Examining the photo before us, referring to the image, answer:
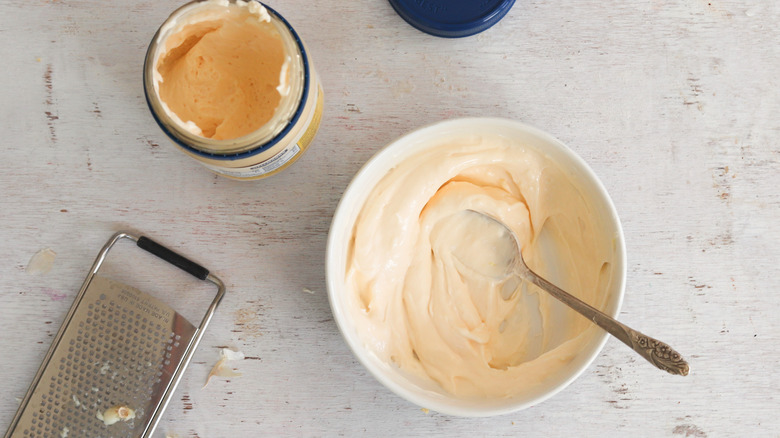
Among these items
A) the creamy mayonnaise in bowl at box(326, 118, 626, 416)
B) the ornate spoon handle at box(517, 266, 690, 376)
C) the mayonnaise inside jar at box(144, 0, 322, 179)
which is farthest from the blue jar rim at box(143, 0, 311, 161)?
the ornate spoon handle at box(517, 266, 690, 376)

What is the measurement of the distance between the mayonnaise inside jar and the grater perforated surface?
0.29 m

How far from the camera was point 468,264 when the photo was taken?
0.91 m

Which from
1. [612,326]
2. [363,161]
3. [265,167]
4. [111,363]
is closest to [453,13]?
[363,161]

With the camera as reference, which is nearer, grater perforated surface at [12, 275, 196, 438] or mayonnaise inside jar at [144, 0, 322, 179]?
mayonnaise inside jar at [144, 0, 322, 179]

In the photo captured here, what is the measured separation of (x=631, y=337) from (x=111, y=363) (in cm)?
78

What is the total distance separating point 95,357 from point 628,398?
2.89 ft

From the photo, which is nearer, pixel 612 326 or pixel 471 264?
pixel 612 326

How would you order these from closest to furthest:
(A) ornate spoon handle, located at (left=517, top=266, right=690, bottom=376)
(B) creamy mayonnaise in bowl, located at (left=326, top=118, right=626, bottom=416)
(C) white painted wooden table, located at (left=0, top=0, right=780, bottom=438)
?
(A) ornate spoon handle, located at (left=517, top=266, right=690, bottom=376) < (B) creamy mayonnaise in bowl, located at (left=326, top=118, right=626, bottom=416) < (C) white painted wooden table, located at (left=0, top=0, right=780, bottom=438)

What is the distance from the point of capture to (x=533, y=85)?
96 centimetres

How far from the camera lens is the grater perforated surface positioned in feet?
2.96

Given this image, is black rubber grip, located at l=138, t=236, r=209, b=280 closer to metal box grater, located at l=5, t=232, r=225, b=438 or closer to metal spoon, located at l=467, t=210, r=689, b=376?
metal box grater, located at l=5, t=232, r=225, b=438

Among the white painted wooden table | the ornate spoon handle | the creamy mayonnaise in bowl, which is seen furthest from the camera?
the white painted wooden table

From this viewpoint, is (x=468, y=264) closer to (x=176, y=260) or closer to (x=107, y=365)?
(x=176, y=260)

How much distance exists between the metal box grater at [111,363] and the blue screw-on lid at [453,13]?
54 centimetres
